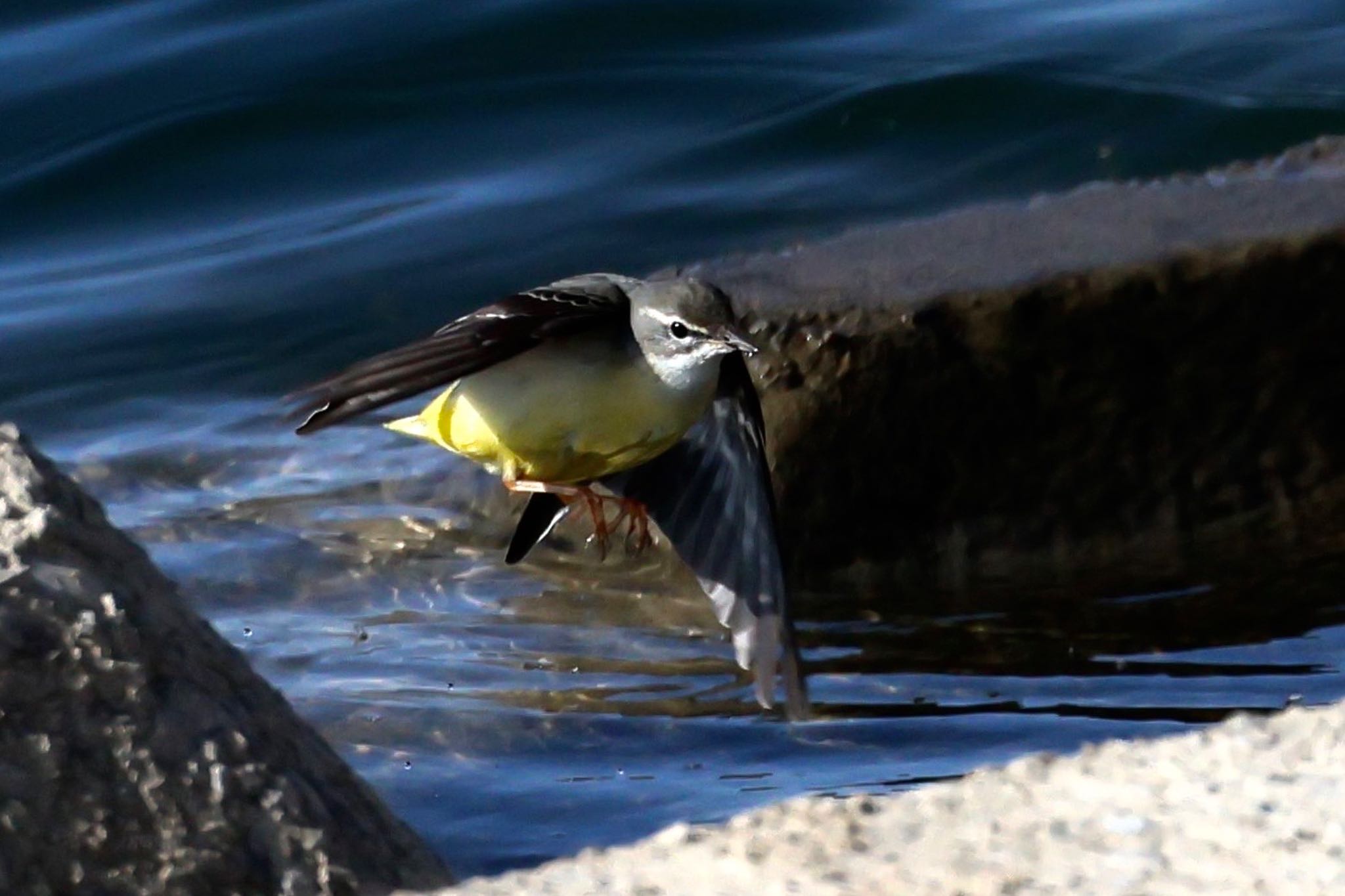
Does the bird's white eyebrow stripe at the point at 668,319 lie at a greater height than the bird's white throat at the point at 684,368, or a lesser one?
greater

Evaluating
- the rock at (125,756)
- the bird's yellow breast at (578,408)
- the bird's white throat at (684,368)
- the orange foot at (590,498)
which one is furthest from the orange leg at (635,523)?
the rock at (125,756)

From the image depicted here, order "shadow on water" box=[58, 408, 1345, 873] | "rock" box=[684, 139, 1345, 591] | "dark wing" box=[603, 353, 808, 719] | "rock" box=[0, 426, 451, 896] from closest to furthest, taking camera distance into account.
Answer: "rock" box=[0, 426, 451, 896] < "shadow on water" box=[58, 408, 1345, 873] < "dark wing" box=[603, 353, 808, 719] < "rock" box=[684, 139, 1345, 591]

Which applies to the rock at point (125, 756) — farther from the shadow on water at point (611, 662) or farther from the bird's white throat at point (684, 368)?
the bird's white throat at point (684, 368)

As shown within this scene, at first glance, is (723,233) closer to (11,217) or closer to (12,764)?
(11,217)

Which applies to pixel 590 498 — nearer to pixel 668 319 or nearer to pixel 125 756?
pixel 668 319

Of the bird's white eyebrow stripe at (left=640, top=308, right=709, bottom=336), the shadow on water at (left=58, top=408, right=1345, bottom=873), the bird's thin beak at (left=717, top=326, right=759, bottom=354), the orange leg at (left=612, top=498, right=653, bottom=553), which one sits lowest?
the shadow on water at (left=58, top=408, right=1345, bottom=873)

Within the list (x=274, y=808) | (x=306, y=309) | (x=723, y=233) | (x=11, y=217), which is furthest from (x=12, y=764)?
(x=11, y=217)

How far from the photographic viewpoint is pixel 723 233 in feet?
37.3

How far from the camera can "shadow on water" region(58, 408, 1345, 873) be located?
593cm

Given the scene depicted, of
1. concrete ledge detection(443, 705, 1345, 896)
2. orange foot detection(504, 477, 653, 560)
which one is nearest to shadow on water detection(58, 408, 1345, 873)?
orange foot detection(504, 477, 653, 560)

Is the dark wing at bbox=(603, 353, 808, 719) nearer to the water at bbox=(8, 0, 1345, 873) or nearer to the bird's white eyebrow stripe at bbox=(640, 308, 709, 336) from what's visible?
the water at bbox=(8, 0, 1345, 873)

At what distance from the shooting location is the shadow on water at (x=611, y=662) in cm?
593

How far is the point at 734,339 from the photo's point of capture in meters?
5.82

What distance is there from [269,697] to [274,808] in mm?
361
